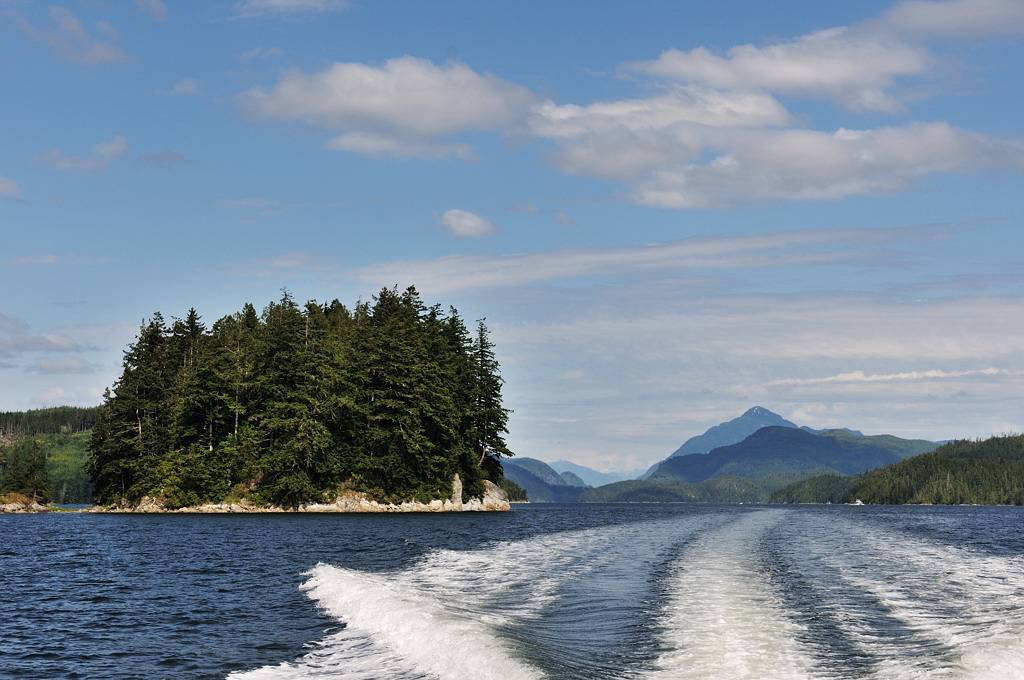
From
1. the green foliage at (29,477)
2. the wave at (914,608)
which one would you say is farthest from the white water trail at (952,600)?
the green foliage at (29,477)

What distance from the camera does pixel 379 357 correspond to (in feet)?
348

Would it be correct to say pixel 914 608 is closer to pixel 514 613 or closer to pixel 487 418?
pixel 514 613

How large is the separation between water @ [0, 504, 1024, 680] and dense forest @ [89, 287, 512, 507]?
52.7 meters

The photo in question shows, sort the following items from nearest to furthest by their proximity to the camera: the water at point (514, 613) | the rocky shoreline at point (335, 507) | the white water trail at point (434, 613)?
the white water trail at point (434, 613) < the water at point (514, 613) < the rocky shoreline at point (335, 507)

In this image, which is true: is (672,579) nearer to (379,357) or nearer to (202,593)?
(202,593)

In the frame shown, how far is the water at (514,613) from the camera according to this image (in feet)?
58.4

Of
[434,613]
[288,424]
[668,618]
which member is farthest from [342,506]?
[668,618]

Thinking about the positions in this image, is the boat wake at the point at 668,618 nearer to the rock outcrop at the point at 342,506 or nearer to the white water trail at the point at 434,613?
the white water trail at the point at 434,613

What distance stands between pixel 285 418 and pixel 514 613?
8112 centimetres

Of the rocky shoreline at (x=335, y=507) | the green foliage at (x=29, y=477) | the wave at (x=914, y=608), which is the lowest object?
the wave at (x=914, y=608)

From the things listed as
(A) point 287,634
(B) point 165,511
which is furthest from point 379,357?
(A) point 287,634

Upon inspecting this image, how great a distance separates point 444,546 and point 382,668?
31800mm

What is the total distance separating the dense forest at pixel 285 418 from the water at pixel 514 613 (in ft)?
173

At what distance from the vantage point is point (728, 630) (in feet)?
68.4
